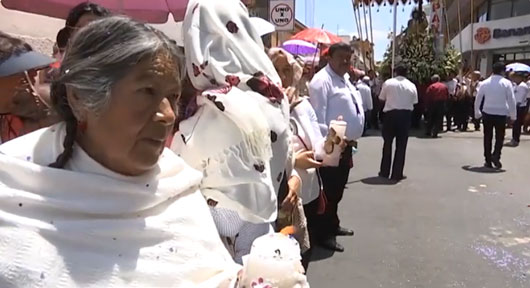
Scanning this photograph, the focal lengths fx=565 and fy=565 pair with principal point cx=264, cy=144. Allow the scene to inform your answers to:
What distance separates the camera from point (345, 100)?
545cm

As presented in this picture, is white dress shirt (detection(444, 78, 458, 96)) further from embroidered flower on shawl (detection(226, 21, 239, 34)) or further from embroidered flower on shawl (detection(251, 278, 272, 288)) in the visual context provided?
embroidered flower on shawl (detection(251, 278, 272, 288))

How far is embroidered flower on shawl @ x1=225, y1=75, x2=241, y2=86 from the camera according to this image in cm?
193

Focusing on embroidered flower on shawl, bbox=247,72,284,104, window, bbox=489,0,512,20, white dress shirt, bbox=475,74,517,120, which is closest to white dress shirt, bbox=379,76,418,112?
white dress shirt, bbox=475,74,517,120

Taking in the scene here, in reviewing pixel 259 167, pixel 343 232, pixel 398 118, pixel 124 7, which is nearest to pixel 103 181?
pixel 259 167

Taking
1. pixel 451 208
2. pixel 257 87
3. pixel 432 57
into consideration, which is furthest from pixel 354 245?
pixel 432 57

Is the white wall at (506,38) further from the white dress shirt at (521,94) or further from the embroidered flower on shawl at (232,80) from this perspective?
the embroidered flower on shawl at (232,80)

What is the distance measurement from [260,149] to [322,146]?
6.59 feet

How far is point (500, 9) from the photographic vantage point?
3228 centimetres

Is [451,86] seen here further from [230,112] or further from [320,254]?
[230,112]

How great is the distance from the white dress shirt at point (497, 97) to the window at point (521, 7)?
21466 millimetres

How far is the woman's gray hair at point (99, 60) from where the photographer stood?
4.79ft

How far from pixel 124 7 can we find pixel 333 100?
2194 mm

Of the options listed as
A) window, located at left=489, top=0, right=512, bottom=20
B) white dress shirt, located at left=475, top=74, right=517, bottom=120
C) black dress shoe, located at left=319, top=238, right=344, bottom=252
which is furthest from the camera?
window, located at left=489, top=0, right=512, bottom=20

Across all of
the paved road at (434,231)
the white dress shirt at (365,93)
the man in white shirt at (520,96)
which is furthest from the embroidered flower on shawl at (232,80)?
the man in white shirt at (520,96)
